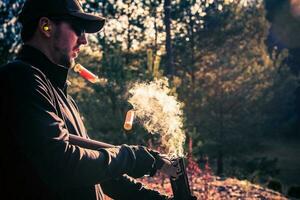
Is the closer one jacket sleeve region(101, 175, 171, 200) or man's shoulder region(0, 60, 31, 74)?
man's shoulder region(0, 60, 31, 74)

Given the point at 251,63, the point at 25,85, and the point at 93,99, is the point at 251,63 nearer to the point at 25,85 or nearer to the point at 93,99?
the point at 93,99

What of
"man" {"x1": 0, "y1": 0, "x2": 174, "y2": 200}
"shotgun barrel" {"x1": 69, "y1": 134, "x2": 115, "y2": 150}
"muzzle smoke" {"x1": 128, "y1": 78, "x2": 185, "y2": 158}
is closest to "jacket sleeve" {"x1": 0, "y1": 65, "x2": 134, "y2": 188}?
"man" {"x1": 0, "y1": 0, "x2": 174, "y2": 200}

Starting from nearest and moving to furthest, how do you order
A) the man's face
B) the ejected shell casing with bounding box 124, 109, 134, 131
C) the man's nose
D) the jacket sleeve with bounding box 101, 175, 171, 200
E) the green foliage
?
the man's face
the man's nose
the ejected shell casing with bounding box 124, 109, 134, 131
the jacket sleeve with bounding box 101, 175, 171, 200
the green foliage

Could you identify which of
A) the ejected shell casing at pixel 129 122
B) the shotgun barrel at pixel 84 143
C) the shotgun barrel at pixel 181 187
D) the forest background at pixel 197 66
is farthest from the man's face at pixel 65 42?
the forest background at pixel 197 66

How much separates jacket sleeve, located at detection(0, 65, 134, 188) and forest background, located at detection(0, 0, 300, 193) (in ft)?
40.0

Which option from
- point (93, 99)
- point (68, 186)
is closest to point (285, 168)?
point (93, 99)

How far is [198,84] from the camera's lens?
779 inches

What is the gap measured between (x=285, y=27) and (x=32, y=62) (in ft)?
127

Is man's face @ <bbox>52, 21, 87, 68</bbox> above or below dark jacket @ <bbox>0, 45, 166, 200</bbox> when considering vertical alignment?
above

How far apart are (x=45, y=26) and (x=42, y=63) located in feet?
0.67

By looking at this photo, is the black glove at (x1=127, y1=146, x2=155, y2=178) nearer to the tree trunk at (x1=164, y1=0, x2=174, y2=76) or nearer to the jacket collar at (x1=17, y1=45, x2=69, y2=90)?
the jacket collar at (x1=17, y1=45, x2=69, y2=90)

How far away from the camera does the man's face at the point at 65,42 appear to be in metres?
2.04

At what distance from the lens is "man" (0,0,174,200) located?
5.49 feet

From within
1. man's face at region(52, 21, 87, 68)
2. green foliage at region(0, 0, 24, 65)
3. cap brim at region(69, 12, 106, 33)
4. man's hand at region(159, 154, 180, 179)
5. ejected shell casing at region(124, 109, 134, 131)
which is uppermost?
green foliage at region(0, 0, 24, 65)
